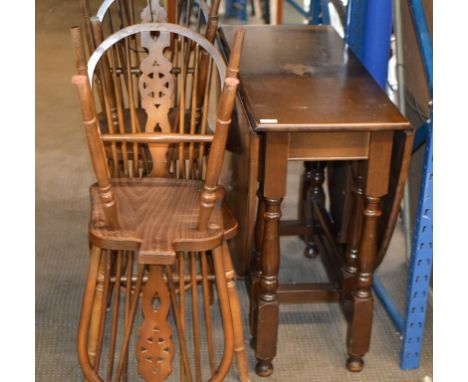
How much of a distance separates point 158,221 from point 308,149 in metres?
0.43

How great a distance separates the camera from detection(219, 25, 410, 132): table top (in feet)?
6.52

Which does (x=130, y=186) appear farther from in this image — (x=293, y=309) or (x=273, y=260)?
(x=293, y=309)

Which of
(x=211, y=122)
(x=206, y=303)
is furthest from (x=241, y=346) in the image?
(x=211, y=122)

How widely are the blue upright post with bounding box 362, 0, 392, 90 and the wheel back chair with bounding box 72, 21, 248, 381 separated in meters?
0.57

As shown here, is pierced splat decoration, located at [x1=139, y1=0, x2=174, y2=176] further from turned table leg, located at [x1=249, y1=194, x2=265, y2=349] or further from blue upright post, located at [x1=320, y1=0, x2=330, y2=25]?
blue upright post, located at [x1=320, y1=0, x2=330, y2=25]

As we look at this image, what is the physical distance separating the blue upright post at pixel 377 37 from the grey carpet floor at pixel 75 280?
31.7 inches

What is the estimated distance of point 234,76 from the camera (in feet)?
5.78

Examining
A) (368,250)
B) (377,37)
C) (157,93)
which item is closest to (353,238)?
(368,250)

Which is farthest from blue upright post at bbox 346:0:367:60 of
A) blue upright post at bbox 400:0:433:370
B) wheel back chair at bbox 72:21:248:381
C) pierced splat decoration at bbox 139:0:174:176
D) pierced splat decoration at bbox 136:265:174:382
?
pierced splat decoration at bbox 136:265:174:382

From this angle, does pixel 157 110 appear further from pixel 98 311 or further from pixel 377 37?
pixel 377 37

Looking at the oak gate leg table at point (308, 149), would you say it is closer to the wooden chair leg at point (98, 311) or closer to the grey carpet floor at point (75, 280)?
the grey carpet floor at point (75, 280)
